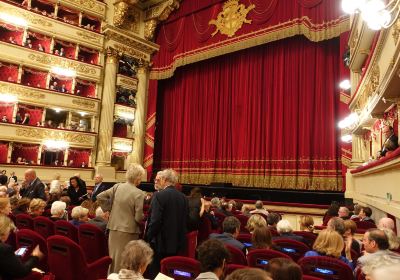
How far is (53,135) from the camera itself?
1337 cm

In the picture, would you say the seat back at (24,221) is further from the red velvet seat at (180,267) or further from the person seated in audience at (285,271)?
the person seated in audience at (285,271)

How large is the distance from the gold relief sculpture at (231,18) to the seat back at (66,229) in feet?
34.4

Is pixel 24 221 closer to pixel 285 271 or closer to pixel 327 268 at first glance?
pixel 327 268

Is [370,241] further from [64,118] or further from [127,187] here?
[64,118]

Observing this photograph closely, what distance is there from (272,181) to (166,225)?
931cm

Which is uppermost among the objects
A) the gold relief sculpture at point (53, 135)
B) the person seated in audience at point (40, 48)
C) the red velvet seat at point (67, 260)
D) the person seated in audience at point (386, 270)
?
A: the person seated in audience at point (40, 48)

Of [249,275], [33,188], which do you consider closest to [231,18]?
[33,188]

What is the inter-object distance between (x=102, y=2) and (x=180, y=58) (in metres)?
4.01

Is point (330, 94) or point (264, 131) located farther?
point (264, 131)

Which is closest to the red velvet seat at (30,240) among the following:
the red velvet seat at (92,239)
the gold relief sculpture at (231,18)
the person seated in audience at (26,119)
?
the red velvet seat at (92,239)

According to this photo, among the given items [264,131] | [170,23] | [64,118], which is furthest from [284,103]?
[64,118]

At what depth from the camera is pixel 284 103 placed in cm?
1287

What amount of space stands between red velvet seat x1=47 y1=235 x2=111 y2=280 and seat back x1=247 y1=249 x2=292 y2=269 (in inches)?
55.9

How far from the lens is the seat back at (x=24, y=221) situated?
14.2 feet
